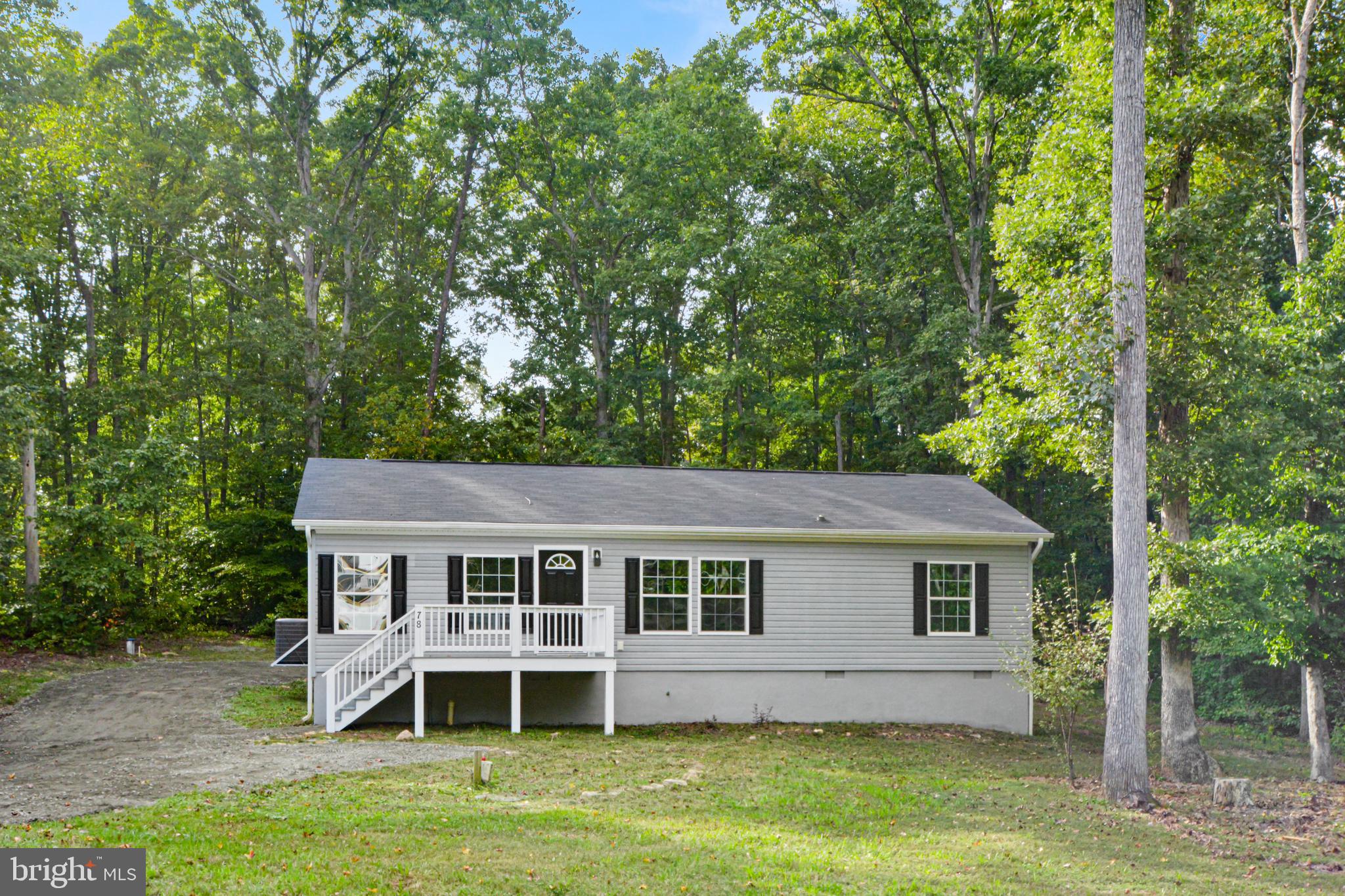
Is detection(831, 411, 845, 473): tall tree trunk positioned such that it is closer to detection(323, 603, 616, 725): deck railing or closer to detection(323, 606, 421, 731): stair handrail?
detection(323, 603, 616, 725): deck railing

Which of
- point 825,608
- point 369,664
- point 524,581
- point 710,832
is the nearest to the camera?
point 710,832

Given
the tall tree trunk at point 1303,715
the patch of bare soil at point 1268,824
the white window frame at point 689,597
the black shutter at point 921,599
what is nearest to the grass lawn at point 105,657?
the white window frame at point 689,597

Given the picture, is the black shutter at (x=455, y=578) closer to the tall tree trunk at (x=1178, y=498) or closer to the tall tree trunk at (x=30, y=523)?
the tall tree trunk at (x=1178, y=498)

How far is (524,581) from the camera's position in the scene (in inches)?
608

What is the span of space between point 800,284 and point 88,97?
20.1 meters

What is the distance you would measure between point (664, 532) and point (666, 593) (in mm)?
1056

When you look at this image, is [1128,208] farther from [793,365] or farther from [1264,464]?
[793,365]

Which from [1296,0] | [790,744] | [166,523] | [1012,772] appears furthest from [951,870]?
[166,523]

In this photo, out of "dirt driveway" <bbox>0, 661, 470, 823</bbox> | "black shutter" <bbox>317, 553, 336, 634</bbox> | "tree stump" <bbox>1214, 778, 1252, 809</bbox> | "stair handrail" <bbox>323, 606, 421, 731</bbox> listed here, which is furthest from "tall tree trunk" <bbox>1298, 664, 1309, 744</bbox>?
"black shutter" <bbox>317, 553, 336, 634</bbox>

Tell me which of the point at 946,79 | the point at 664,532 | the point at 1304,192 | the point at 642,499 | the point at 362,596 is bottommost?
the point at 362,596

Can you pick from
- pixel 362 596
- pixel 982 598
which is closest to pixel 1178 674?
pixel 982 598

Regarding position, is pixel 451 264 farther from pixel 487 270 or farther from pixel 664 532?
pixel 664 532

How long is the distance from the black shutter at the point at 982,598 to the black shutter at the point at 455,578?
8.57 m

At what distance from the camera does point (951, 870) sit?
25.4 feet
